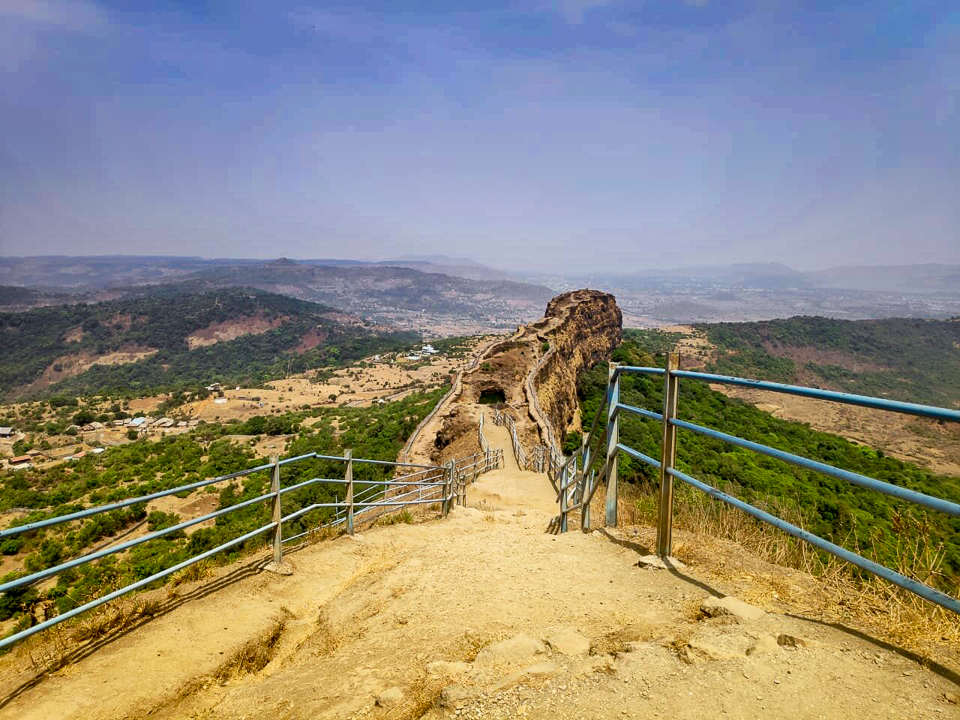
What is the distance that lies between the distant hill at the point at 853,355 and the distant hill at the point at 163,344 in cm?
8831

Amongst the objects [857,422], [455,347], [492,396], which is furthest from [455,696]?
[455,347]

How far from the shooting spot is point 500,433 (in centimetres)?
2361

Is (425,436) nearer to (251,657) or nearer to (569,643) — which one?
(251,657)

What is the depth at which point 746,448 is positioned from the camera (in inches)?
109

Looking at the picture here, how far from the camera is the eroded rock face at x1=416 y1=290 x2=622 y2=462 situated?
77.7ft

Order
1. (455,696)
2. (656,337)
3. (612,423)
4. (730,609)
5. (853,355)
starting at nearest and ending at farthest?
(455,696)
(730,609)
(612,423)
(656,337)
(853,355)

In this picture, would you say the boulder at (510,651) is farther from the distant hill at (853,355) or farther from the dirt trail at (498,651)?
the distant hill at (853,355)

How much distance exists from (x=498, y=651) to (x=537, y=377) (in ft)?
95.0

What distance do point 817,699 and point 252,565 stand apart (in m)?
4.88

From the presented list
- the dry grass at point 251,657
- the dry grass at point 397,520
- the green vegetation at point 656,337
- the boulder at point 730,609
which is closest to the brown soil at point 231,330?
the green vegetation at point 656,337

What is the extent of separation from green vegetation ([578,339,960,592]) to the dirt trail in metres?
1.47

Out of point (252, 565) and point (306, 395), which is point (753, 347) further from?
point (252, 565)

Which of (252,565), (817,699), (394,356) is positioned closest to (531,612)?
(817,699)

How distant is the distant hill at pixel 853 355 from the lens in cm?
8462
